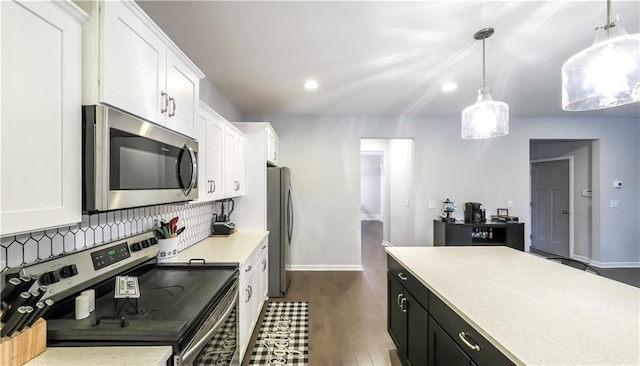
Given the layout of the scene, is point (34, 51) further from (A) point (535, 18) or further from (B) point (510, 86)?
(B) point (510, 86)

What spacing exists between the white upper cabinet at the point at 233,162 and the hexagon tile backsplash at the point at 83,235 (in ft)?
1.63

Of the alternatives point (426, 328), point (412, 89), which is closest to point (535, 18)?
point (412, 89)

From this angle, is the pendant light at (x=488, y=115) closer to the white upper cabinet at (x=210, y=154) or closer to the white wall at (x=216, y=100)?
the white upper cabinet at (x=210, y=154)

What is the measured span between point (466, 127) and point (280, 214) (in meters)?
2.24

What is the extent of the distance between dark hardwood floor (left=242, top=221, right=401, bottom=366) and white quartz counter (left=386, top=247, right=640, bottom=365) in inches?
37.1

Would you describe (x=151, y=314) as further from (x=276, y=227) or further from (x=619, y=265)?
(x=619, y=265)

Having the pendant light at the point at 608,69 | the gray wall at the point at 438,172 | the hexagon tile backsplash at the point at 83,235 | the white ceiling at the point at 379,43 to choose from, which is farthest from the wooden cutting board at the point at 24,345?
Answer: the gray wall at the point at 438,172

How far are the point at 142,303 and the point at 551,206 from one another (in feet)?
23.9

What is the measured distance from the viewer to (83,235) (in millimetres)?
1318

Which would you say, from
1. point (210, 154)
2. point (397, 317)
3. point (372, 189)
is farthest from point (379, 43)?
point (372, 189)

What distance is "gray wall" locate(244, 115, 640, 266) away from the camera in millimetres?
4496

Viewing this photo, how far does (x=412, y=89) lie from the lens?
3.33 meters

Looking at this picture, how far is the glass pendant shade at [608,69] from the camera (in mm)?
1332

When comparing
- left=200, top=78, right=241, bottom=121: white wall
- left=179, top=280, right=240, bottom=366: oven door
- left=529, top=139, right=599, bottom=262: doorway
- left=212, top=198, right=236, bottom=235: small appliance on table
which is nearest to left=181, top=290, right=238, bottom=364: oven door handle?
left=179, top=280, right=240, bottom=366: oven door
